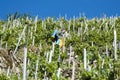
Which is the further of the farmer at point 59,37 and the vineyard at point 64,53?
the farmer at point 59,37

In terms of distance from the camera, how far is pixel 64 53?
26.4 metres

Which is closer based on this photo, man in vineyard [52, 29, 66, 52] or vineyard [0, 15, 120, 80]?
vineyard [0, 15, 120, 80]

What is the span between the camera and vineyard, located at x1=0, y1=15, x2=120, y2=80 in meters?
20.6

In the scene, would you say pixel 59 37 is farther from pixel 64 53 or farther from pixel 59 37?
pixel 64 53

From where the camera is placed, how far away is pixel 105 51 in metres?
27.9

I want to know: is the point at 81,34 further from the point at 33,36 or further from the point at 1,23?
the point at 1,23

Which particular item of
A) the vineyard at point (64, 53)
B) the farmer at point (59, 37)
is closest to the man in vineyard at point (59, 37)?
the farmer at point (59, 37)

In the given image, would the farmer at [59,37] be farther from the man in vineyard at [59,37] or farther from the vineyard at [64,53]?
the vineyard at [64,53]

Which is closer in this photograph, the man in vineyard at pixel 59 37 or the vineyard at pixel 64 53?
the vineyard at pixel 64 53

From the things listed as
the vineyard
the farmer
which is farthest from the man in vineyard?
the vineyard

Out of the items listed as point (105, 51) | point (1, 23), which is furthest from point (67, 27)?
point (105, 51)

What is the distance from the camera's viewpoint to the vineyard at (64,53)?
20.6 meters

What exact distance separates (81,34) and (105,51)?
19.6 feet

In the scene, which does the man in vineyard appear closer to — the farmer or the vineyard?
the farmer
